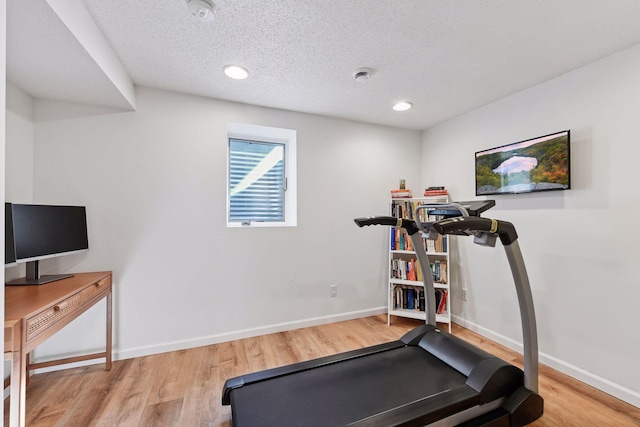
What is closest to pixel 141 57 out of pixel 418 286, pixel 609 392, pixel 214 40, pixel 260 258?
pixel 214 40

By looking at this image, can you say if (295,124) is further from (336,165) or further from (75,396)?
(75,396)

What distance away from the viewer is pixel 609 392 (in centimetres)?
184

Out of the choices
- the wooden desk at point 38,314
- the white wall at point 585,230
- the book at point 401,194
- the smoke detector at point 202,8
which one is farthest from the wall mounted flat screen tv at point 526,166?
the wooden desk at point 38,314

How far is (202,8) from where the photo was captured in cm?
143

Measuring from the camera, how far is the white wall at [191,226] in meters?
2.15

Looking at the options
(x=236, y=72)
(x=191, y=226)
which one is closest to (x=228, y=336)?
(x=191, y=226)

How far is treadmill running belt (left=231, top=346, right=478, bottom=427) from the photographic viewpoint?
1.38m

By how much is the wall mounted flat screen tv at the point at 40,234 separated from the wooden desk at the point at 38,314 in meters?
0.17

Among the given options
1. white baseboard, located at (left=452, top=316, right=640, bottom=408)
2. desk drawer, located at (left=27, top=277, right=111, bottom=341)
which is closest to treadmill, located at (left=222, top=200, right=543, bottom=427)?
white baseboard, located at (left=452, top=316, right=640, bottom=408)

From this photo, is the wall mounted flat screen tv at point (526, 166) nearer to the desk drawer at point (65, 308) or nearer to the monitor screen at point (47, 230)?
the desk drawer at point (65, 308)

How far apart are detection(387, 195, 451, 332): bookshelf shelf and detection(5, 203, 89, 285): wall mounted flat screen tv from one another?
2770 millimetres

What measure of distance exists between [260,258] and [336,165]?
1299 millimetres

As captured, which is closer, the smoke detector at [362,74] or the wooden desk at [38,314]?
the wooden desk at [38,314]

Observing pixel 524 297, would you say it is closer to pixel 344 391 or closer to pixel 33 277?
pixel 344 391
